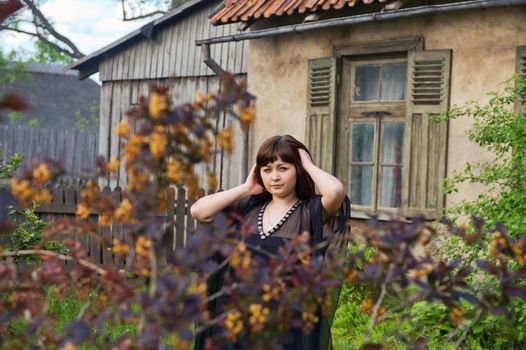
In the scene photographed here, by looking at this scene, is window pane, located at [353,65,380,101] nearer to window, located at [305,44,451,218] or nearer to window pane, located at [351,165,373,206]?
window, located at [305,44,451,218]

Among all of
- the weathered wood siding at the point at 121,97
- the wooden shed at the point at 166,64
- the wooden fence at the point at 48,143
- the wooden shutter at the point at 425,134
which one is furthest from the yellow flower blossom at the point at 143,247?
the wooden fence at the point at 48,143

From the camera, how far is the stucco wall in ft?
24.5

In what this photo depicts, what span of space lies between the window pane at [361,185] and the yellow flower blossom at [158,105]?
6.75 metres

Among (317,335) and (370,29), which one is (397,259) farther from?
(370,29)

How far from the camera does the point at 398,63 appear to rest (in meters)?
8.38

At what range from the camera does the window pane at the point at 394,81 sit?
8.30 meters

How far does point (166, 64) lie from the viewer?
481 inches

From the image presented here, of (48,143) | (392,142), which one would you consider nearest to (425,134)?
(392,142)

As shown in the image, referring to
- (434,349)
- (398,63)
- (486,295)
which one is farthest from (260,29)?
(486,295)

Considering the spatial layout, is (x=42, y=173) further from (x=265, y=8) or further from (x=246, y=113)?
(x=265, y=8)

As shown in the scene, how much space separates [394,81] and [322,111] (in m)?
0.89

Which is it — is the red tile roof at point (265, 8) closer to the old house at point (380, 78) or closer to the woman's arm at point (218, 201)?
the old house at point (380, 78)

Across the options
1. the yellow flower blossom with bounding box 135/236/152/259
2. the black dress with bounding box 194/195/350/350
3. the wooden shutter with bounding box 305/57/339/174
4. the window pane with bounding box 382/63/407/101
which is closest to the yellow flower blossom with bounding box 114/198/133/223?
the yellow flower blossom with bounding box 135/236/152/259

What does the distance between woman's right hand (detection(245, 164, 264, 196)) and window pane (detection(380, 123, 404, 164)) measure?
4322 mm
